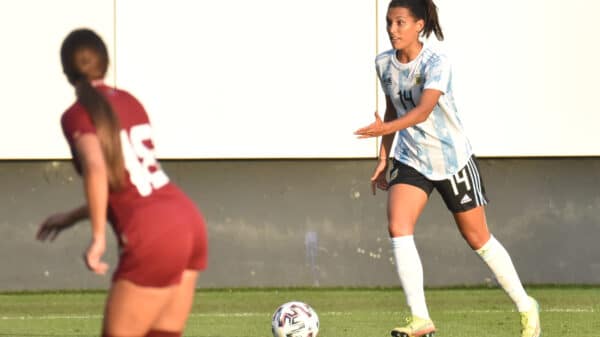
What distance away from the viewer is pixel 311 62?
579 inches

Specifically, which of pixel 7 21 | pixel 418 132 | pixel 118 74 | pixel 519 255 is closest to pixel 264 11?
pixel 118 74

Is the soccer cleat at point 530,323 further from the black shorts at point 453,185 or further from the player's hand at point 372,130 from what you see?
the player's hand at point 372,130

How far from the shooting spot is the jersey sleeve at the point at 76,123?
4.82 meters

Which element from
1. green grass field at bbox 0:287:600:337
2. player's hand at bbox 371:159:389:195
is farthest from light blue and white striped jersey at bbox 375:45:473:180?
green grass field at bbox 0:287:600:337

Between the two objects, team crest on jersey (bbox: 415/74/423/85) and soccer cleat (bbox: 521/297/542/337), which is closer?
team crest on jersey (bbox: 415/74/423/85)

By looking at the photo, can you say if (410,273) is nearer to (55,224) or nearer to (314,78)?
(55,224)

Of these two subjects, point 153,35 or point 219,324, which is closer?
point 219,324

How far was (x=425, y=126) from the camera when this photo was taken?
8.33 meters

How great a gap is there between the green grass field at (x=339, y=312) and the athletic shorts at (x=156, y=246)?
15.8 ft

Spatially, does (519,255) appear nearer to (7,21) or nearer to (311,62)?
(311,62)

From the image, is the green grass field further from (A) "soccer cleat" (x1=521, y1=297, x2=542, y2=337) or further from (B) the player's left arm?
(B) the player's left arm

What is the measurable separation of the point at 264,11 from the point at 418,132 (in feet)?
21.5

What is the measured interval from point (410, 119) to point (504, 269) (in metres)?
1.35

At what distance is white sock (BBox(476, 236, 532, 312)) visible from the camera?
846cm
